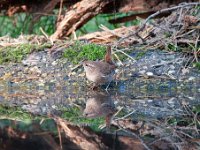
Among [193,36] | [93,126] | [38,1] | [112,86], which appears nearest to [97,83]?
[112,86]

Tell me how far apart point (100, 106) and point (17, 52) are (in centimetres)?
221

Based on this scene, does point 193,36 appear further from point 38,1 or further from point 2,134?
point 2,134

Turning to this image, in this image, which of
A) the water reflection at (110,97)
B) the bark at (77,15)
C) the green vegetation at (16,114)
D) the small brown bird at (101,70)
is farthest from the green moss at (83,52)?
the green vegetation at (16,114)

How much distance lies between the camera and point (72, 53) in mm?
6824

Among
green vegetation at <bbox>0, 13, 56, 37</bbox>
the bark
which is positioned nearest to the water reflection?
the bark

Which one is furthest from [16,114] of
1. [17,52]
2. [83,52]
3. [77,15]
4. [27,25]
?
[27,25]

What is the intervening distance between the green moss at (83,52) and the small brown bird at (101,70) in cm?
59

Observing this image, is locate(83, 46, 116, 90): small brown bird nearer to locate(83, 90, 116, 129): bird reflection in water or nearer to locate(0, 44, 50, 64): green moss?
locate(83, 90, 116, 129): bird reflection in water

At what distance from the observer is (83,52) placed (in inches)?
266

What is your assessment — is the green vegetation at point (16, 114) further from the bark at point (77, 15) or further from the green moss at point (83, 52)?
the bark at point (77, 15)

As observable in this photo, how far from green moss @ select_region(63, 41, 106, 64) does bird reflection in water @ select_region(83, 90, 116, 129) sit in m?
0.79

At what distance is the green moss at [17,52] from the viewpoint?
7012mm

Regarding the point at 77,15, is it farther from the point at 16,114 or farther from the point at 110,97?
the point at 16,114

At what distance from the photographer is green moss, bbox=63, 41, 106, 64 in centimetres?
670
